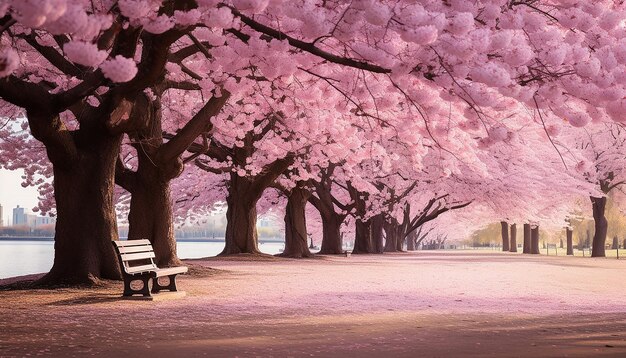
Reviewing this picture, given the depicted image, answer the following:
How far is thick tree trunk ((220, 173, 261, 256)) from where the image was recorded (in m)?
32.4

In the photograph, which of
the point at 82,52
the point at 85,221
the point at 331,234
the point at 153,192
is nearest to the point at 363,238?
the point at 331,234

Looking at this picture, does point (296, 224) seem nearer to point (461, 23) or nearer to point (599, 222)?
point (599, 222)

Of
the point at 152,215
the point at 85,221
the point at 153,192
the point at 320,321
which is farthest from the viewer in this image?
the point at 152,215

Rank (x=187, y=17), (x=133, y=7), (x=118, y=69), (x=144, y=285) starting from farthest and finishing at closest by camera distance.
A: (x=144, y=285)
(x=187, y=17)
(x=133, y=7)
(x=118, y=69)

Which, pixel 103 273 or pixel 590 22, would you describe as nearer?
pixel 590 22

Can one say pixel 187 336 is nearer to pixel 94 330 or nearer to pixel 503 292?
pixel 94 330

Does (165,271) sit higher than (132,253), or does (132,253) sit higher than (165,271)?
(132,253)

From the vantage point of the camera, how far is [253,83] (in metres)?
16.3

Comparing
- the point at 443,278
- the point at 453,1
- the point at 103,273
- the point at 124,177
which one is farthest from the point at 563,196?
the point at 453,1

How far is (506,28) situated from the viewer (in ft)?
35.0

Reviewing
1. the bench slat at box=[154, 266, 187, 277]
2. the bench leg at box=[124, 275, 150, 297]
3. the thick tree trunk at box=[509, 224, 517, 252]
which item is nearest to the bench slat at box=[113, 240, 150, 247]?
the bench leg at box=[124, 275, 150, 297]

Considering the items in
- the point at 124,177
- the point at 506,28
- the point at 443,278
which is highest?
the point at 506,28

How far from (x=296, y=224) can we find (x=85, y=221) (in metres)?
21.3

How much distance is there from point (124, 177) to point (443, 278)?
8645mm
